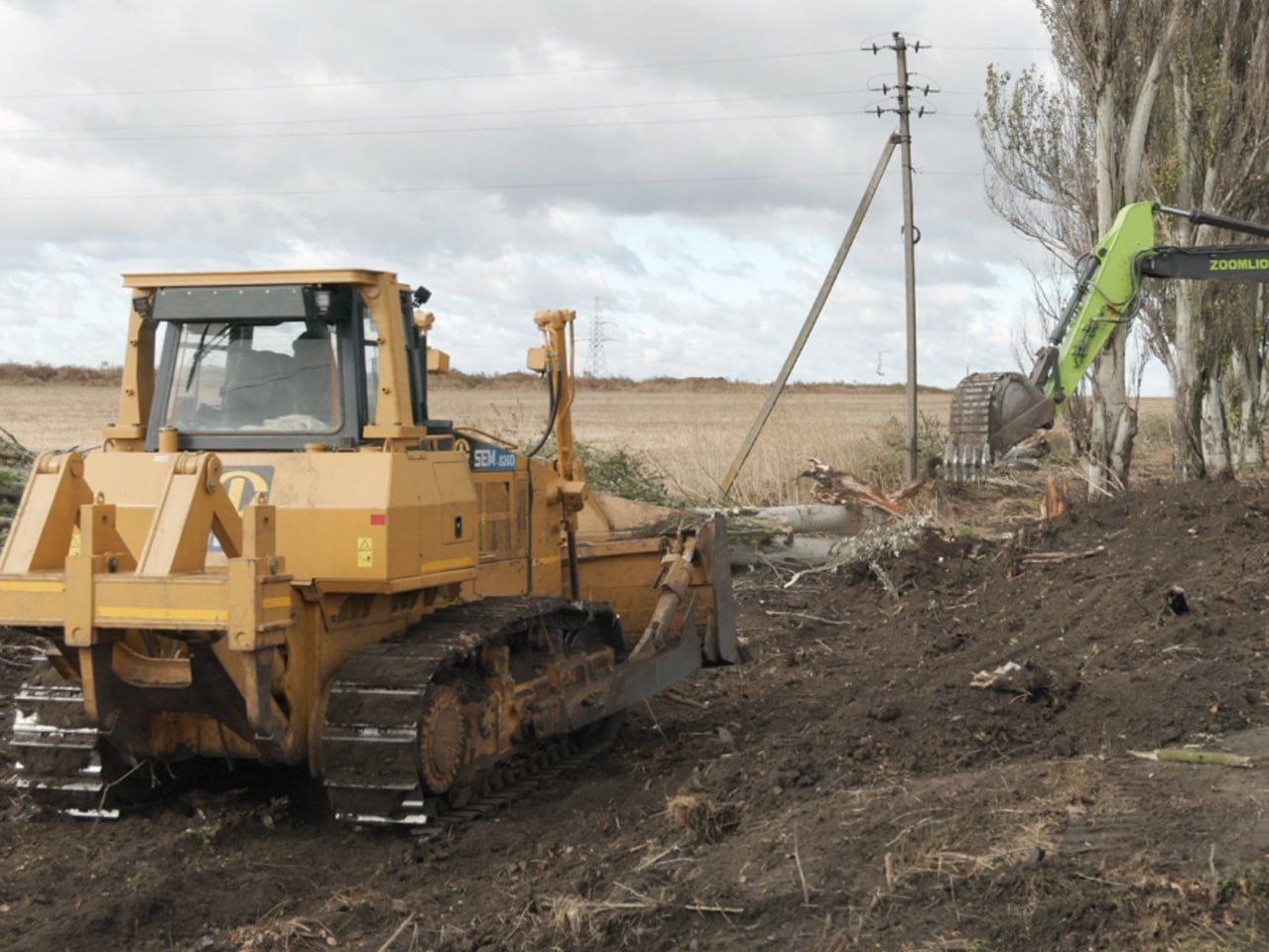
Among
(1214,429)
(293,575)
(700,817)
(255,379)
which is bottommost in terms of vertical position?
(700,817)

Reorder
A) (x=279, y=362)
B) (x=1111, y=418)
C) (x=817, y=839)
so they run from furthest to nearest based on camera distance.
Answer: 1. (x=1111, y=418)
2. (x=279, y=362)
3. (x=817, y=839)

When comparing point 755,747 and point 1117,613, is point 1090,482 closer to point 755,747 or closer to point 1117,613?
point 1117,613

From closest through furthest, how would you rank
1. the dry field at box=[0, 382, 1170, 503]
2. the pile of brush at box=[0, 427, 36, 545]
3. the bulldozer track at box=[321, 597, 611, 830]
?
the bulldozer track at box=[321, 597, 611, 830] < the pile of brush at box=[0, 427, 36, 545] < the dry field at box=[0, 382, 1170, 503]

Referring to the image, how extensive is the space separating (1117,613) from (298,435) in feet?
21.5

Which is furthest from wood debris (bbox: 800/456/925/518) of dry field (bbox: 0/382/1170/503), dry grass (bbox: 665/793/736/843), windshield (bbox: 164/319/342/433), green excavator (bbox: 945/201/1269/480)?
dry grass (bbox: 665/793/736/843)

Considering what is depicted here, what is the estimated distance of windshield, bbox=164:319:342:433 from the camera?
743 centimetres

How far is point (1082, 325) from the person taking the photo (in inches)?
485

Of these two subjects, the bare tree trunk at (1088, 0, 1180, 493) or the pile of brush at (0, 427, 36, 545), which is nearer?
the pile of brush at (0, 427, 36, 545)

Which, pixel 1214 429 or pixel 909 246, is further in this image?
pixel 909 246

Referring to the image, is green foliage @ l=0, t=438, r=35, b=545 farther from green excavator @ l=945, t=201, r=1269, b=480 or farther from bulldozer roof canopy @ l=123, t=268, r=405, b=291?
green excavator @ l=945, t=201, r=1269, b=480

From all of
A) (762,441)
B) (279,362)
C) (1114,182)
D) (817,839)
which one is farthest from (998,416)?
(762,441)

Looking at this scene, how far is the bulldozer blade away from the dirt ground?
170cm

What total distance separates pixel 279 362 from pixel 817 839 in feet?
11.6

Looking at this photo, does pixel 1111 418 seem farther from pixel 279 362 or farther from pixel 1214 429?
pixel 279 362
